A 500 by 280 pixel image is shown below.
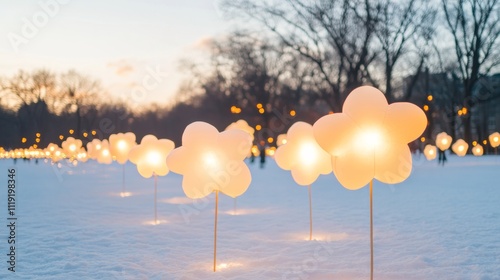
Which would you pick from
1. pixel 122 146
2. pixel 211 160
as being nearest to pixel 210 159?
pixel 211 160

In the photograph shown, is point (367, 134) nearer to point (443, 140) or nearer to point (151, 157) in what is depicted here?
point (151, 157)

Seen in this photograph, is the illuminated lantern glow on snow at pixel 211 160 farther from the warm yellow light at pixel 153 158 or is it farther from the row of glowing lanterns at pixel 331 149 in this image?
the warm yellow light at pixel 153 158

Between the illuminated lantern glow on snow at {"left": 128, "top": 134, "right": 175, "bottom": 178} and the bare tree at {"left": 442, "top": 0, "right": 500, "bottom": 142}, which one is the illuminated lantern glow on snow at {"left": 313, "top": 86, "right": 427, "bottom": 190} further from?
the bare tree at {"left": 442, "top": 0, "right": 500, "bottom": 142}

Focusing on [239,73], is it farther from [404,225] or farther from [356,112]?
[356,112]

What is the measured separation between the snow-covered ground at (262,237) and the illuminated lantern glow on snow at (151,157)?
3.86 ft

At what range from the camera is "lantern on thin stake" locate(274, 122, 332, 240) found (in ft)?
29.1

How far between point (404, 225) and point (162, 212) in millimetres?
6170

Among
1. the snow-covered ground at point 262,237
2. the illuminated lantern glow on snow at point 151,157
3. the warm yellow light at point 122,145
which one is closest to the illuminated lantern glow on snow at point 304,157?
the snow-covered ground at point 262,237

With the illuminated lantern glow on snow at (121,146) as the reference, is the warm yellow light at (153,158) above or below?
below

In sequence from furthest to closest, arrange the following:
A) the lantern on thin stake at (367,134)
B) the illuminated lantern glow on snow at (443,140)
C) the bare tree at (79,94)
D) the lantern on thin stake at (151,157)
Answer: the bare tree at (79,94), the illuminated lantern glow on snow at (443,140), the lantern on thin stake at (151,157), the lantern on thin stake at (367,134)

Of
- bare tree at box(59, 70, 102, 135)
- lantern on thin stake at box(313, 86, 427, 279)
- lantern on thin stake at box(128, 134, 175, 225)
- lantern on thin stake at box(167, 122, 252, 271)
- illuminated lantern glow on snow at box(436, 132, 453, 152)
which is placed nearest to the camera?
lantern on thin stake at box(313, 86, 427, 279)

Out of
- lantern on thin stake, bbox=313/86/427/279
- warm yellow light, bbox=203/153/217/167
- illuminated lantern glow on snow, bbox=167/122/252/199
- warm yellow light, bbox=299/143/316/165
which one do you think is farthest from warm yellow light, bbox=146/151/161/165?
lantern on thin stake, bbox=313/86/427/279

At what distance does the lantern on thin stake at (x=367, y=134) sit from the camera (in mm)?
5766

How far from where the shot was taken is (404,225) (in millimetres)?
9930
